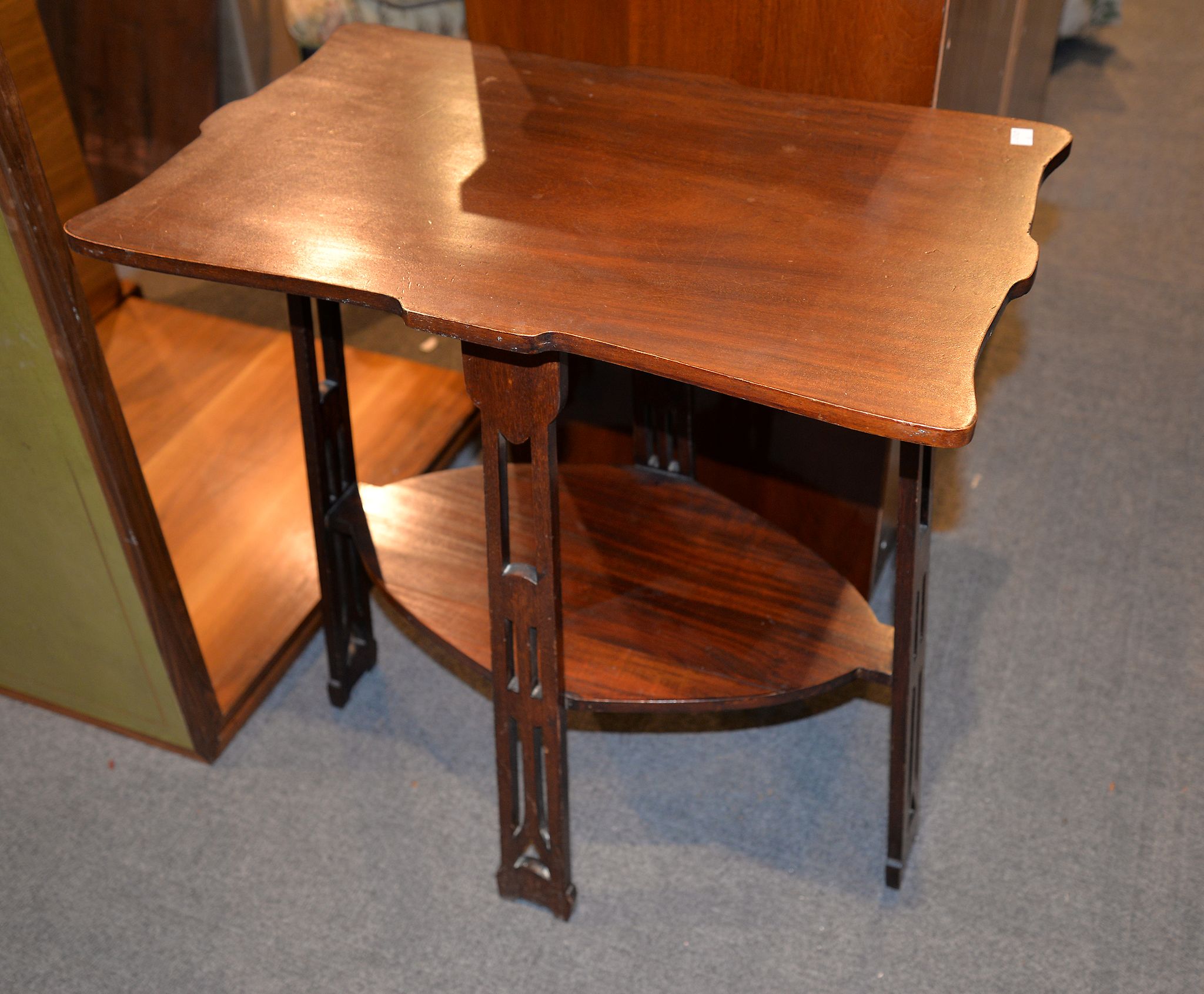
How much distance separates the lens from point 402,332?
94.3 inches

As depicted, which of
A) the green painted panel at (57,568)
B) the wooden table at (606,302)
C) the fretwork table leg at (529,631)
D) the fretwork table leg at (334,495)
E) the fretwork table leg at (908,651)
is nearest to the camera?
the wooden table at (606,302)

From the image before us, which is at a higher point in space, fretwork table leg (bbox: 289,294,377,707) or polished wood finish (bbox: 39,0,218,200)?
polished wood finish (bbox: 39,0,218,200)

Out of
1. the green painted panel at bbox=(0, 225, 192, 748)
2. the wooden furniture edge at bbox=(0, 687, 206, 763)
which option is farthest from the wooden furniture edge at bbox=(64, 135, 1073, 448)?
the wooden furniture edge at bbox=(0, 687, 206, 763)

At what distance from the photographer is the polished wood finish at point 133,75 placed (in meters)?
1.47

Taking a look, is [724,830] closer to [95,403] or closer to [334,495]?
[334,495]

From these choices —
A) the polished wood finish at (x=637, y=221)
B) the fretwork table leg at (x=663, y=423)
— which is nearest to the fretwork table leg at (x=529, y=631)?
the polished wood finish at (x=637, y=221)

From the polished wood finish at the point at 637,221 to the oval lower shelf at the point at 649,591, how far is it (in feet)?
1.64

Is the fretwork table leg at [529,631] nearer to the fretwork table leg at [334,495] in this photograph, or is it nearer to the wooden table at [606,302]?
the wooden table at [606,302]

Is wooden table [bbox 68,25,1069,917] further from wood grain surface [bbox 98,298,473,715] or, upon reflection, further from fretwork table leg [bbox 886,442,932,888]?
wood grain surface [bbox 98,298,473,715]

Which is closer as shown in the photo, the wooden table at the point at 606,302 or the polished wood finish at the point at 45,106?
the wooden table at the point at 606,302

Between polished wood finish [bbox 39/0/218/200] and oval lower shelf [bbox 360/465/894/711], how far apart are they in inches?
20.2

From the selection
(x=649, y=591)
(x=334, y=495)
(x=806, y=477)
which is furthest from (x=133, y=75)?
(x=806, y=477)

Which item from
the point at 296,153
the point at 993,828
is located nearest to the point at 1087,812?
the point at 993,828

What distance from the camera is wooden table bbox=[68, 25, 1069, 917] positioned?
3.48 ft
